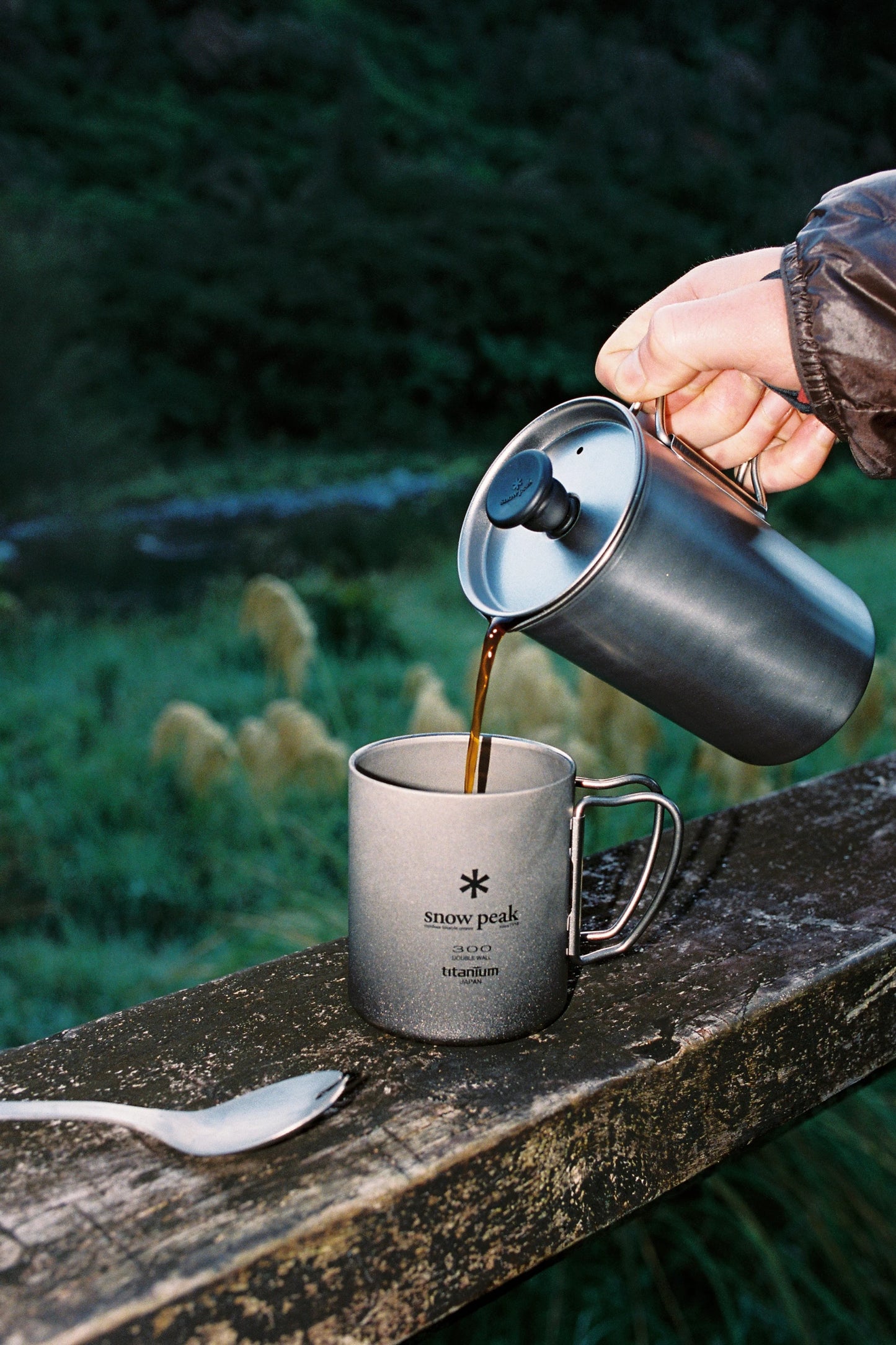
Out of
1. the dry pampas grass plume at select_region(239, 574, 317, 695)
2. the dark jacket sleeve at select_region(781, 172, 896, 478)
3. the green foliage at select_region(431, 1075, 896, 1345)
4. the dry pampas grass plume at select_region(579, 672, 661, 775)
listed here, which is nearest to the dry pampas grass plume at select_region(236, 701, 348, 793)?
the dry pampas grass plume at select_region(239, 574, 317, 695)

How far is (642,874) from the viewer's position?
66cm

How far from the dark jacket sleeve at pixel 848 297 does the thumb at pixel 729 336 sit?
0.01m

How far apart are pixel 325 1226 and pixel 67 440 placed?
4.12 m

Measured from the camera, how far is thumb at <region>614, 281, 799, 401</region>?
2.34 ft

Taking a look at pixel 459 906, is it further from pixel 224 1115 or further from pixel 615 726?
pixel 615 726

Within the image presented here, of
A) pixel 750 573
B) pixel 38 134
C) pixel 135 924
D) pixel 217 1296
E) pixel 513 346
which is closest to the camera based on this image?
pixel 217 1296

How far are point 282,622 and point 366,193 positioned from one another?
3808mm

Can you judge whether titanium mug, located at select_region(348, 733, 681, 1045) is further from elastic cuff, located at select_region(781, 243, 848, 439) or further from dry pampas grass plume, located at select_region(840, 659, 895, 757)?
dry pampas grass plume, located at select_region(840, 659, 895, 757)

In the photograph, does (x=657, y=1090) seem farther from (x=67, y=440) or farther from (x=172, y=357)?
(x=172, y=357)

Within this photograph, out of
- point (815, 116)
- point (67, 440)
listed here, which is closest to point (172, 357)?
point (67, 440)

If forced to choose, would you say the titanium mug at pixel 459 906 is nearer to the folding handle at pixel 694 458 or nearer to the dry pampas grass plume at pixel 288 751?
the folding handle at pixel 694 458

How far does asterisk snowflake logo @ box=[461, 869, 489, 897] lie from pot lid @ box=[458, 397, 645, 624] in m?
0.16

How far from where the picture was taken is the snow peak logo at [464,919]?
566 mm

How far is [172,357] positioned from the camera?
15.3 feet
